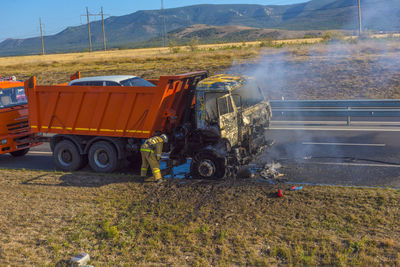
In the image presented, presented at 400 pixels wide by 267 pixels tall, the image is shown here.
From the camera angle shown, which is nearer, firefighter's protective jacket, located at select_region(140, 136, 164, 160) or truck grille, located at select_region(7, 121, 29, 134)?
firefighter's protective jacket, located at select_region(140, 136, 164, 160)

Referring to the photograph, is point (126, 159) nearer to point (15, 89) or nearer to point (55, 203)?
point (55, 203)

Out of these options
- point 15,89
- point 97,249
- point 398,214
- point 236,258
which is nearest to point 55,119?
point 15,89

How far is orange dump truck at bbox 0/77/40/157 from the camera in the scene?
476 inches

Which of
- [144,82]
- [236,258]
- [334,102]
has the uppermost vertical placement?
[144,82]

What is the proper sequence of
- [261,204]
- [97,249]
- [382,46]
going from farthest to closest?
1. [382,46]
2. [261,204]
3. [97,249]

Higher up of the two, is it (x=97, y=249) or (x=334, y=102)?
(x=334, y=102)

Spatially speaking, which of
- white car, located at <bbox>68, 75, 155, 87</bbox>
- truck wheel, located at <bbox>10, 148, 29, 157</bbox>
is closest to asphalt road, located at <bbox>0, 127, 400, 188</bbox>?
truck wheel, located at <bbox>10, 148, 29, 157</bbox>

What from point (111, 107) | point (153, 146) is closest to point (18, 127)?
point (111, 107)

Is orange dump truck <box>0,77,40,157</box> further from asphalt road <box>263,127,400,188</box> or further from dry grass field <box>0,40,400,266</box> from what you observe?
asphalt road <box>263,127,400,188</box>

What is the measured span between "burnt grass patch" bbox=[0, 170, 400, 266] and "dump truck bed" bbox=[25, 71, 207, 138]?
165 centimetres

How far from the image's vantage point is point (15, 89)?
42.9 ft

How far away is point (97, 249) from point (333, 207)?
3.97 metres

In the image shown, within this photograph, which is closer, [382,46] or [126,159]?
[126,159]

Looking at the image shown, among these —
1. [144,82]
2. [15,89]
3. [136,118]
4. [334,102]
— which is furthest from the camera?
[334,102]
